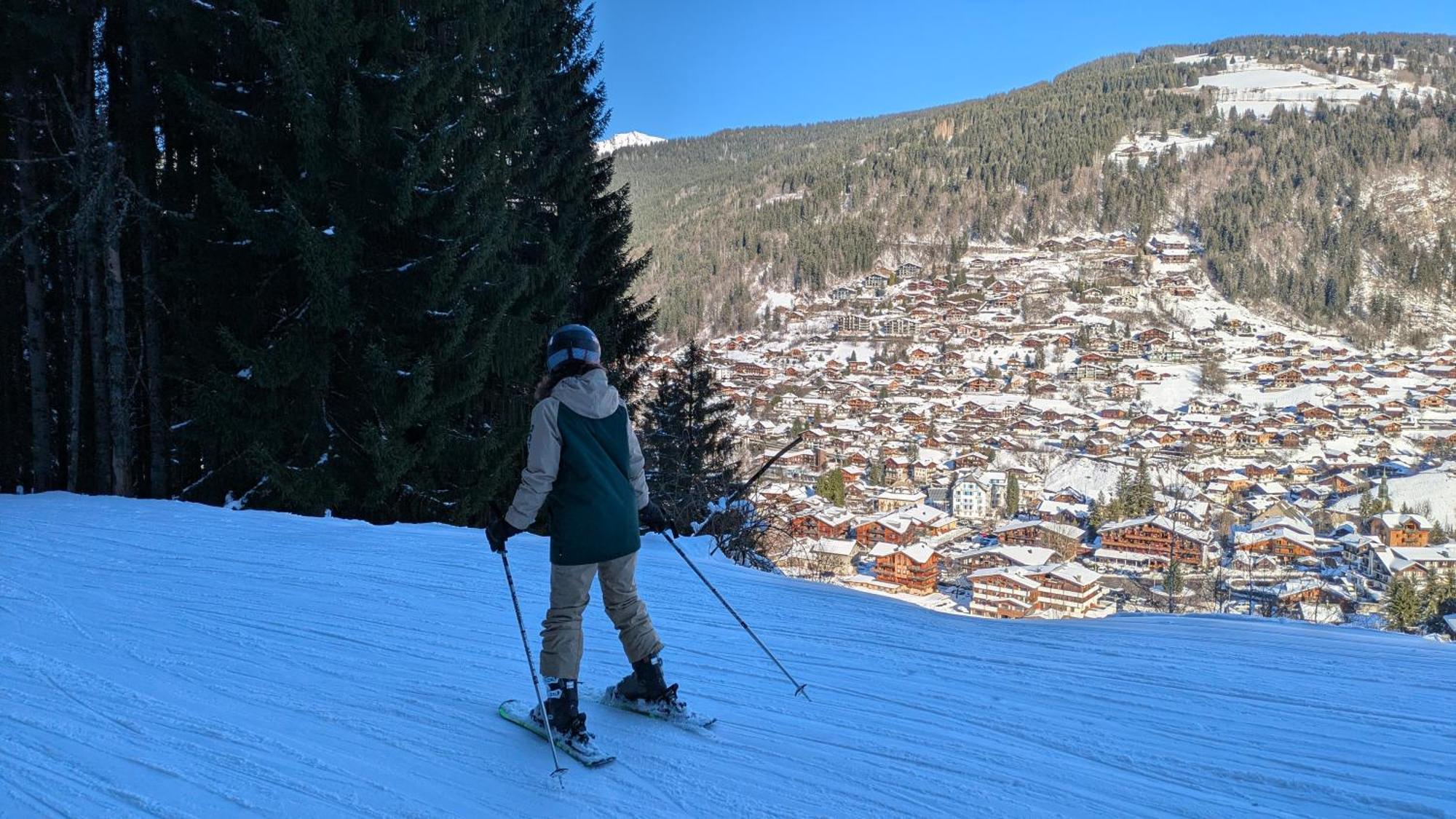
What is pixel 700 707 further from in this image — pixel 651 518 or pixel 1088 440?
pixel 1088 440

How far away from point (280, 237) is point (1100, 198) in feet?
379

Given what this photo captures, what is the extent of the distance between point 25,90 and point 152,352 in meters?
3.53

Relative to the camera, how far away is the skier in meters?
2.80

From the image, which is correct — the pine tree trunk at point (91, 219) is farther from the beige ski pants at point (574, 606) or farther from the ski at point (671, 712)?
the ski at point (671, 712)

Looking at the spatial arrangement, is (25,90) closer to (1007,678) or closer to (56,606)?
Answer: (56,606)

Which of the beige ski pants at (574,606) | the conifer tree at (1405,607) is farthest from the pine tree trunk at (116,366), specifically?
the conifer tree at (1405,607)

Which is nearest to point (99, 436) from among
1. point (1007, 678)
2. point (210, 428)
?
point (210, 428)

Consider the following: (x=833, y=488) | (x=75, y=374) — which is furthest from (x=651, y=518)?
→ (x=833, y=488)

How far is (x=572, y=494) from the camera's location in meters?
2.86

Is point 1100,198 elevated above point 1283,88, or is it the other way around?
point 1283,88

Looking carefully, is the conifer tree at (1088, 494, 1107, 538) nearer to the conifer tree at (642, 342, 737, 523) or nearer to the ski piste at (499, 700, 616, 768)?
the conifer tree at (642, 342, 737, 523)

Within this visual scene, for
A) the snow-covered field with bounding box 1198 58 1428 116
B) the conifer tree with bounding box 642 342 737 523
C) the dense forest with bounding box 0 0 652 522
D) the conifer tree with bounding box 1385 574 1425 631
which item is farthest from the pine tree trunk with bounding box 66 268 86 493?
the snow-covered field with bounding box 1198 58 1428 116

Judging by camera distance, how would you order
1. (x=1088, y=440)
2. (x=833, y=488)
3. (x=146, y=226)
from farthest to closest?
(x=1088, y=440), (x=833, y=488), (x=146, y=226)

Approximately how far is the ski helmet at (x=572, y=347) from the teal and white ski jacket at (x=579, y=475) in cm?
7
